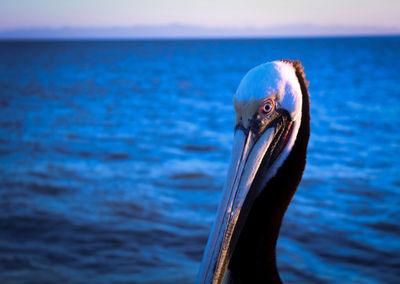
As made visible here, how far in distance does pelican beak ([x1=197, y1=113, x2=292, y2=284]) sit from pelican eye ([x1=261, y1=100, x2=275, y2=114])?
0.09m

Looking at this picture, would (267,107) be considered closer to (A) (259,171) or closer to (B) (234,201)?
(A) (259,171)

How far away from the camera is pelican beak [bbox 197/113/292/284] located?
2236mm

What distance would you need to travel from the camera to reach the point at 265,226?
2684 mm

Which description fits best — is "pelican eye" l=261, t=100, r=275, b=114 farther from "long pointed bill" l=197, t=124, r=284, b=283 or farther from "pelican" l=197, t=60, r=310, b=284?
"long pointed bill" l=197, t=124, r=284, b=283

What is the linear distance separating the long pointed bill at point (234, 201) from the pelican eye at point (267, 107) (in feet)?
0.36

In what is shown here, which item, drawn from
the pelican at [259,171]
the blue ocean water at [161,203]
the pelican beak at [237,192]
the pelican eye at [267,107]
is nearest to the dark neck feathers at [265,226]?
the pelican at [259,171]

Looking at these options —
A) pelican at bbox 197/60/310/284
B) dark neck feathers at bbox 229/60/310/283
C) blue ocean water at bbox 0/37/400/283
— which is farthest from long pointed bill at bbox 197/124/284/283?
blue ocean water at bbox 0/37/400/283

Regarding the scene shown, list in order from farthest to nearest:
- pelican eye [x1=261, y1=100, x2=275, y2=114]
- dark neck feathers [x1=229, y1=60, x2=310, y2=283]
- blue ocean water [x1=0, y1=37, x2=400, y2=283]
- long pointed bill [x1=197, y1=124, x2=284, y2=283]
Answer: blue ocean water [x1=0, y1=37, x2=400, y2=283] → dark neck feathers [x1=229, y1=60, x2=310, y2=283] → pelican eye [x1=261, y1=100, x2=275, y2=114] → long pointed bill [x1=197, y1=124, x2=284, y2=283]

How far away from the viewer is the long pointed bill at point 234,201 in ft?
7.33

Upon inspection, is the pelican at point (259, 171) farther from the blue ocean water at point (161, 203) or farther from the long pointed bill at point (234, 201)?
the blue ocean water at point (161, 203)

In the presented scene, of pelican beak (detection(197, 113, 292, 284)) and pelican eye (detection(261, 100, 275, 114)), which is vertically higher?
pelican eye (detection(261, 100, 275, 114))

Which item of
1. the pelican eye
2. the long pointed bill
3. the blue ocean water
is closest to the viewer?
the long pointed bill

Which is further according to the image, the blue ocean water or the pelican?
the blue ocean water

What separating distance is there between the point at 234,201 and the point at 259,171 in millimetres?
349
